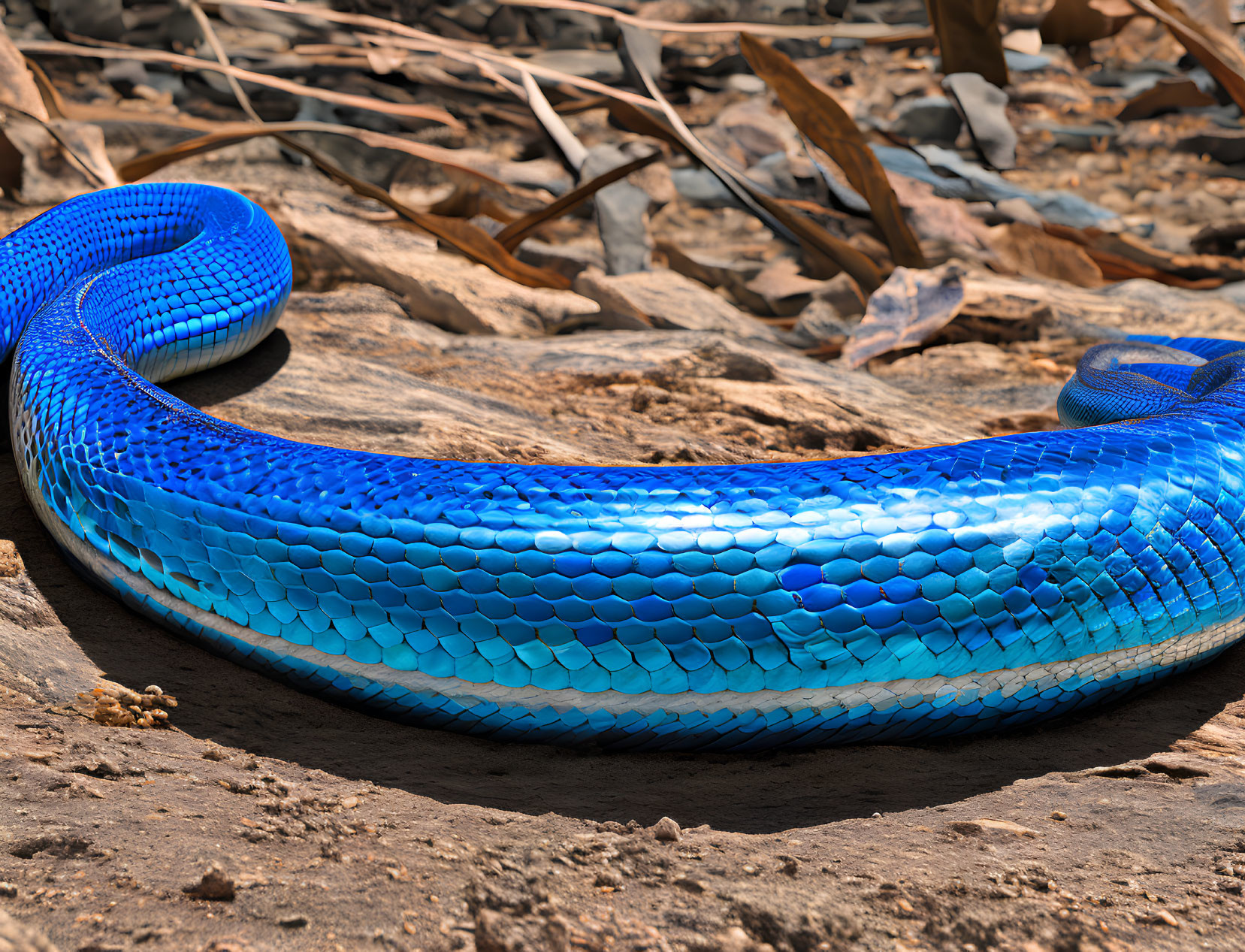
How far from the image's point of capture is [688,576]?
127 cm

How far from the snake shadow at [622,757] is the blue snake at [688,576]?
0.12 ft

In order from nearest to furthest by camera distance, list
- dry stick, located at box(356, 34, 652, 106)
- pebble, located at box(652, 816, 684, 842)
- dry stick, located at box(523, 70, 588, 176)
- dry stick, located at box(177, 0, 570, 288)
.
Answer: pebble, located at box(652, 816, 684, 842) < dry stick, located at box(177, 0, 570, 288) < dry stick, located at box(356, 34, 652, 106) < dry stick, located at box(523, 70, 588, 176)

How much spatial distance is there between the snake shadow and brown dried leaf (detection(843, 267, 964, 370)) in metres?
2.02

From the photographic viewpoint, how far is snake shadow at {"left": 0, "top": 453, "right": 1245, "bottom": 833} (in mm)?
1255

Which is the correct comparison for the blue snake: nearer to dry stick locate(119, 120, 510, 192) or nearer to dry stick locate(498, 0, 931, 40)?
dry stick locate(119, 120, 510, 192)

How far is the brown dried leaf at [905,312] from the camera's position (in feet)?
11.1

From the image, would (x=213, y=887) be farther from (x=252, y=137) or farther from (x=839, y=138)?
(x=252, y=137)

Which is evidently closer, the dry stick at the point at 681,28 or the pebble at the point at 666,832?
the pebble at the point at 666,832

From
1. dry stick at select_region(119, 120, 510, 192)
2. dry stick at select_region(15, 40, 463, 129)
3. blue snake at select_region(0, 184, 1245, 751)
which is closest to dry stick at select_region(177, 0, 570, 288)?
dry stick at select_region(119, 120, 510, 192)

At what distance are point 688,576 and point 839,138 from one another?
372 centimetres

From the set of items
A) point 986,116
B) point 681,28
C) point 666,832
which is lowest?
point 666,832

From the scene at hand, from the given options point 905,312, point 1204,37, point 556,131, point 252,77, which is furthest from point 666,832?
point 1204,37

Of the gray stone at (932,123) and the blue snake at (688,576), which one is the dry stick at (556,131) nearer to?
the gray stone at (932,123)

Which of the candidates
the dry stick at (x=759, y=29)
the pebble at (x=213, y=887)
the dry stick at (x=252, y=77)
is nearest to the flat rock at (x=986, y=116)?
the dry stick at (x=759, y=29)
